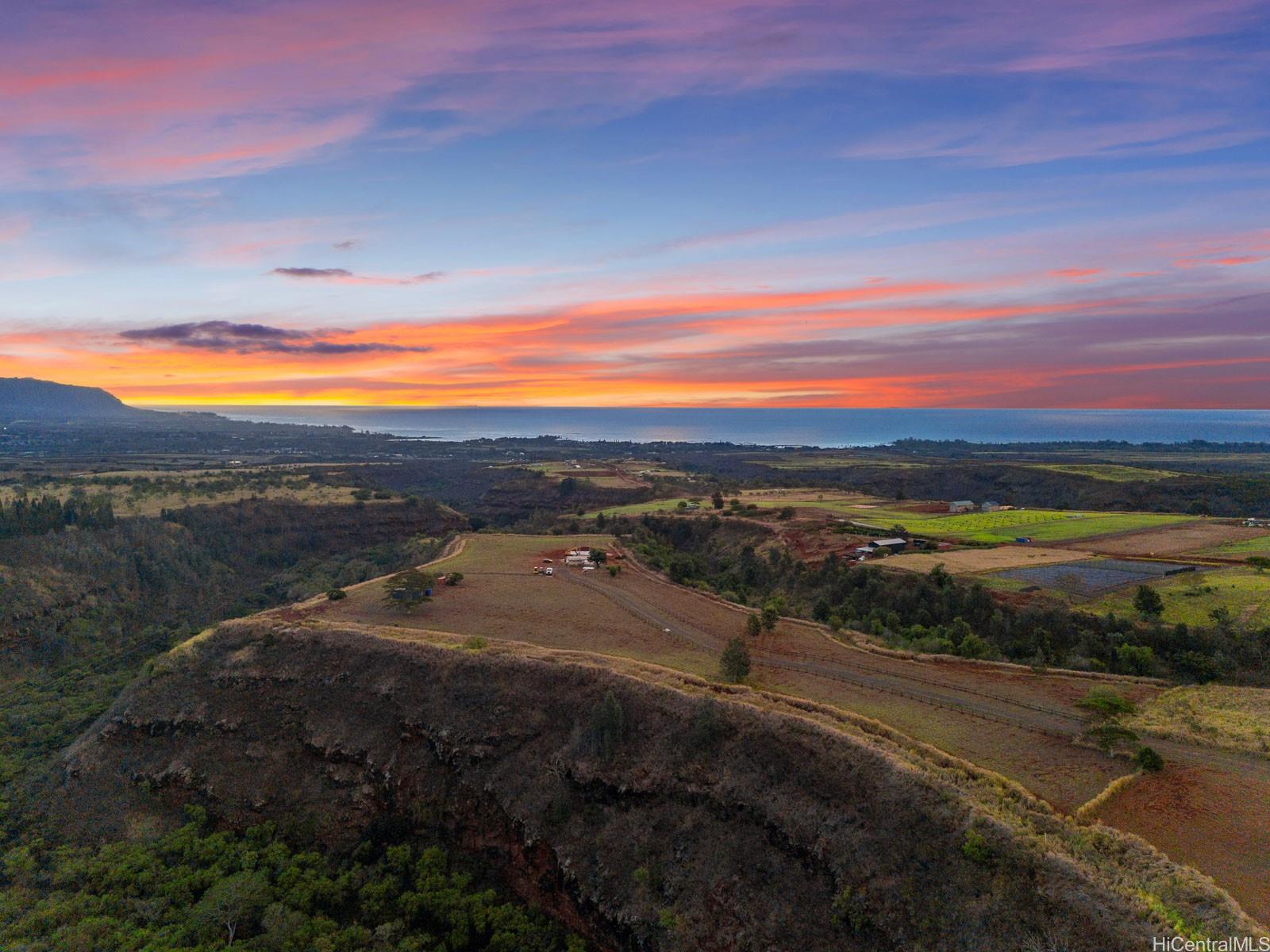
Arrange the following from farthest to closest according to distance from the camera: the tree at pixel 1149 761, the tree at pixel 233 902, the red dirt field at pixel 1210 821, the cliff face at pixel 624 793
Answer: the tree at pixel 233 902
the tree at pixel 1149 761
the cliff face at pixel 624 793
the red dirt field at pixel 1210 821

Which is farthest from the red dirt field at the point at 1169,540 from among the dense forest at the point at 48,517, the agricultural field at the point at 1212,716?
the dense forest at the point at 48,517

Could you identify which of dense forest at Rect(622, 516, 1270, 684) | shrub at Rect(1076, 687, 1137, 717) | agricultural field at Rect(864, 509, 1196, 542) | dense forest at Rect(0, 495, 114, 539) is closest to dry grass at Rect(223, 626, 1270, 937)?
shrub at Rect(1076, 687, 1137, 717)

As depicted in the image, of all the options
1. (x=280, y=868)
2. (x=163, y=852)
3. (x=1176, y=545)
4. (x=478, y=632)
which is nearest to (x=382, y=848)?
(x=280, y=868)

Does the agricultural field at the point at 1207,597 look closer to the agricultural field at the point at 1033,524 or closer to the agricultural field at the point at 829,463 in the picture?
the agricultural field at the point at 1033,524

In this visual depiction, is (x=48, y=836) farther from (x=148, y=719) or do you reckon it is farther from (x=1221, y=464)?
(x=1221, y=464)

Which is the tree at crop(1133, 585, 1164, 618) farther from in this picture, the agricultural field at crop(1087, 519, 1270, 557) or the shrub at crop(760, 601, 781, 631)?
the shrub at crop(760, 601, 781, 631)

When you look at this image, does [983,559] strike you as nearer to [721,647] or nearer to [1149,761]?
[721,647]
